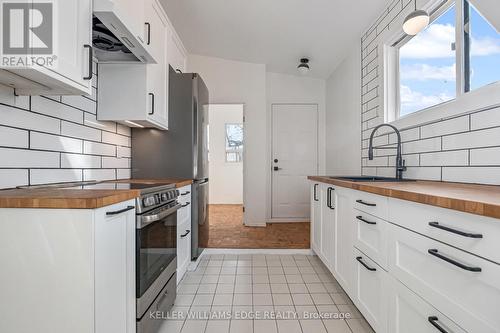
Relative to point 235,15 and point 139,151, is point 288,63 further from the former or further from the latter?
point 139,151

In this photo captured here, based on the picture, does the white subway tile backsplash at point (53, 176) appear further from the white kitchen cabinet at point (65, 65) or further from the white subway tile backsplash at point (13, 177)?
the white kitchen cabinet at point (65, 65)

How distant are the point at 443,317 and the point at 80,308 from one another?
1.25m

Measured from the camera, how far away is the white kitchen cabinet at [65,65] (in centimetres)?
100

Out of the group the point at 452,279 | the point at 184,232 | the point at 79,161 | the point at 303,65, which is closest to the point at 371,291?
the point at 452,279

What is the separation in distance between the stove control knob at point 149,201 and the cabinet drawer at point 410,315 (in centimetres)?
123

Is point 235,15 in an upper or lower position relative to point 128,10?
upper

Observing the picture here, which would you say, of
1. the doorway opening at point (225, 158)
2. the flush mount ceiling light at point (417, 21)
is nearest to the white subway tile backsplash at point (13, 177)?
the flush mount ceiling light at point (417, 21)

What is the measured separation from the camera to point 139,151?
2383 millimetres

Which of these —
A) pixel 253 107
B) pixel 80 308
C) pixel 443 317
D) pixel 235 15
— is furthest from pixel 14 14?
pixel 253 107

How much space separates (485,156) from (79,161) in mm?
2331

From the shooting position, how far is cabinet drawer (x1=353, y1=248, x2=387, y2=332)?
1236mm

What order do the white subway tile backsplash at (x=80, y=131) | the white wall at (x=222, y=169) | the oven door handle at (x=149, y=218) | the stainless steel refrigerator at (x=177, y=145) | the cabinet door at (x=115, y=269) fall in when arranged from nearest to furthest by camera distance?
1. the cabinet door at (x=115, y=269)
2. the oven door handle at (x=149, y=218)
3. the white subway tile backsplash at (x=80, y=131)
4. the stainless steel refrigerator at (x=177, y=145)
5. the white wall at (x=222, y=169)

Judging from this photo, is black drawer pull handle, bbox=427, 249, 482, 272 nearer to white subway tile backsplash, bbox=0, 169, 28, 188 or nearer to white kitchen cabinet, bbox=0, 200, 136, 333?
white kitchen cabinet, bbox=0, 200, 136, 333

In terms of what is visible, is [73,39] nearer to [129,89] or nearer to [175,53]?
[129,89]
